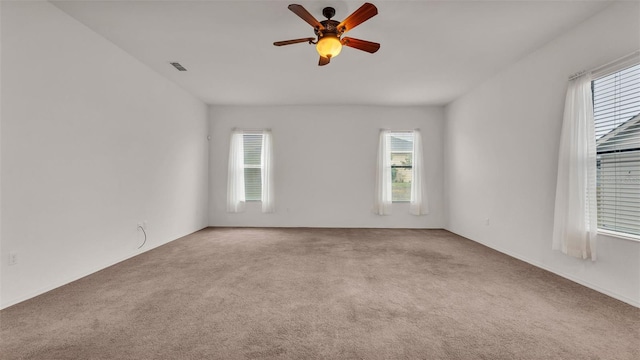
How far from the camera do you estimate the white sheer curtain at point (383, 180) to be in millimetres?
5645

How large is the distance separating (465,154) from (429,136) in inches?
40.1

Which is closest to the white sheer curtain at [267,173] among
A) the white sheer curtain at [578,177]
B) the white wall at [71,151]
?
the white wall at [71,151]

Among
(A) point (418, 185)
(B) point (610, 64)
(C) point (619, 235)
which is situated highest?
Answer: (B) point (610, 64)

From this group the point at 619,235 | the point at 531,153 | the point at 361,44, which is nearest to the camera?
the point at 619,235

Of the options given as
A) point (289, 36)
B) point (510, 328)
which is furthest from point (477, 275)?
point (289, 36)

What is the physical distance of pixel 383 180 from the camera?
222 inches

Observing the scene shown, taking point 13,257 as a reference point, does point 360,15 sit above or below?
above

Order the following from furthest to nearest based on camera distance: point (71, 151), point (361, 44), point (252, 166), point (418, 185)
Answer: point (252, 166) → point (418, 185) → point (71, 151) → point (361, 44)

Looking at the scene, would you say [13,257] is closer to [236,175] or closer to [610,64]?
[236,175]

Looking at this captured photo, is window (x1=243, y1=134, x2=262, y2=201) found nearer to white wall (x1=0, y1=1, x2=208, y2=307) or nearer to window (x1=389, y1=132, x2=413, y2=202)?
white wall (x1=0, y1=1, x2=208, y2=307)

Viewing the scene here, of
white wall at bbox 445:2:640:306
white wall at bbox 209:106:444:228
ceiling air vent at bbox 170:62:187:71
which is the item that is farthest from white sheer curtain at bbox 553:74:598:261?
ceiling air vent at bbox 170:62:187:71

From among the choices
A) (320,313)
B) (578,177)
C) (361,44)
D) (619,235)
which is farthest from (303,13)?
(619,235)

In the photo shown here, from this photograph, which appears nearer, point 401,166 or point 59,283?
point 59,283

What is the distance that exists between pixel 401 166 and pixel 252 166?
335 cm
